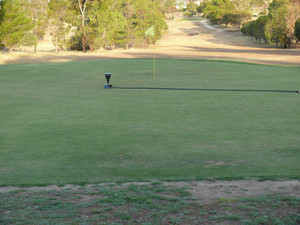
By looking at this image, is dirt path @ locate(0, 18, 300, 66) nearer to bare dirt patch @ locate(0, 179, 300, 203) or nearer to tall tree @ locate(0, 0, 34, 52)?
tall tree @ locate(0, 0, 34, 52)

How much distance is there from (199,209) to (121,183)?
130 cm

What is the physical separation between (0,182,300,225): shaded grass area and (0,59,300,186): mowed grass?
58 centimetres

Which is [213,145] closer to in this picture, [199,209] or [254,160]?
[254,160]

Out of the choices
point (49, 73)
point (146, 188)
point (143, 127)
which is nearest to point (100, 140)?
point (143, 127)

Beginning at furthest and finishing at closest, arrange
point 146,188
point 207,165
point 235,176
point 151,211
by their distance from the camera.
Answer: point 207,165 → point 235,176 → point 146,188 → point 151,211

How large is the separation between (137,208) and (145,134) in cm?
353

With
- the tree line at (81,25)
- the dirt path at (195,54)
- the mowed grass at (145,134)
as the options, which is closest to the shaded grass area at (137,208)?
the mowed grass at (145,134)

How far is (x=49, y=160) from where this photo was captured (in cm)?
609

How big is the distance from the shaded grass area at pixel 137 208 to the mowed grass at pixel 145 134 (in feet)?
1.90

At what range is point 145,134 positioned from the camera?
25.0ft

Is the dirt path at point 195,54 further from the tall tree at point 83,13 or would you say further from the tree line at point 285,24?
the tall tree at point 83,13

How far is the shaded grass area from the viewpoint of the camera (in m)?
3.80

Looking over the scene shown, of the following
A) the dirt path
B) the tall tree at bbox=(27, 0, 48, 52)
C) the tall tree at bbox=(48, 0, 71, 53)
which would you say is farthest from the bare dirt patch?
the tall tree at bbox=(27, 0, 48, 52)

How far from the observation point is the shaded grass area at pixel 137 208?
3.80 metres
